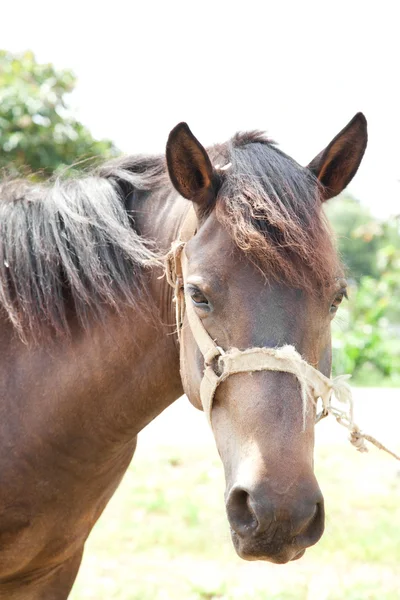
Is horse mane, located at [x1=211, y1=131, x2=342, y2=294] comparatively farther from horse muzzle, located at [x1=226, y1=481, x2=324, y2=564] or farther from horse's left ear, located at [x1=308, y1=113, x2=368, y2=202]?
horse muzzle, located at [x1=226, y1=481, x2=324, y2=564]

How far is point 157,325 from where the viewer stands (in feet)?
8.30

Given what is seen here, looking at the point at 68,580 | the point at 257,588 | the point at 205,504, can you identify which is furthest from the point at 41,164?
the point at 68,580

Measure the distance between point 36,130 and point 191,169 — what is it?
646cm

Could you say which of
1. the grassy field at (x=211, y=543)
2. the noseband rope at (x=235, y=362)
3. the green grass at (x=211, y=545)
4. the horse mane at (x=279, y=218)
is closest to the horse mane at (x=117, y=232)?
the horse mane at (x=279, y=218)

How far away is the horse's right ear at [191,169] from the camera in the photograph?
2.29 m

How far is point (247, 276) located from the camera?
6.93 feet

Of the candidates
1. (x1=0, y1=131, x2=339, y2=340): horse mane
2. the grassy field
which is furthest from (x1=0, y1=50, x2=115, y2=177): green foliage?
(x1=0, y1=131, x2=339, y2=340): horse mane

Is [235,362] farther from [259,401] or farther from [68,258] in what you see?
[68,258]

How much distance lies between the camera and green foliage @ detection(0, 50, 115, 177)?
26.6 ft

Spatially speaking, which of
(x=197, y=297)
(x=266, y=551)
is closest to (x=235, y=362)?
(x=197, y=297)

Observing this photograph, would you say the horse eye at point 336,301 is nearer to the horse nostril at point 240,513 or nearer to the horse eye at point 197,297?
the horse eye at point 197,297

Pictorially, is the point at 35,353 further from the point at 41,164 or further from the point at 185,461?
the point at 41,164

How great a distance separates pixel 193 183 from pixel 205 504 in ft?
15.1

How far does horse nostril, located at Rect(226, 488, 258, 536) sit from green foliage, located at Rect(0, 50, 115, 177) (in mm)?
6533
